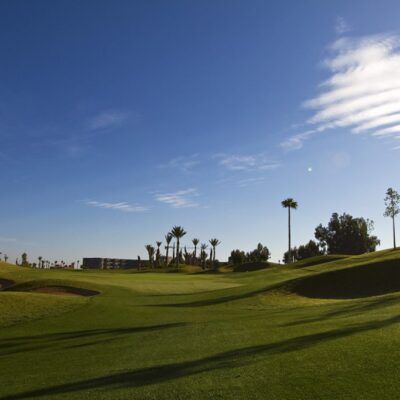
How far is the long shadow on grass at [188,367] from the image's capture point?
34.0 ft

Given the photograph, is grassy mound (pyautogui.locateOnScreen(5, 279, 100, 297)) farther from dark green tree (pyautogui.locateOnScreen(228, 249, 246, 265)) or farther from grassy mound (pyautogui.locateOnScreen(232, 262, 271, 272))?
dark green tree (pyautogui.locateOnScreen(228, 249, 246, 265))

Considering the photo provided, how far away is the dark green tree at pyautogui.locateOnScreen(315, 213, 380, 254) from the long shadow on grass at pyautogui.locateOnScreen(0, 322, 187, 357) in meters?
130

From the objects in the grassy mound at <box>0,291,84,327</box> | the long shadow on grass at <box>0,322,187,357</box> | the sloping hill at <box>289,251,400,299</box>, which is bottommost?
the long shadow on grass at <box>0,322,187,357</box>

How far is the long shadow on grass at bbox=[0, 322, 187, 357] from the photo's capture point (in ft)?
57.1

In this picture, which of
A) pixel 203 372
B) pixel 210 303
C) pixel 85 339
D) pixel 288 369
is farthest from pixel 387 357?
pixel 210 303

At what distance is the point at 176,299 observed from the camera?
3362 cm

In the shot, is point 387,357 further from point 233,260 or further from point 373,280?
point 233,260

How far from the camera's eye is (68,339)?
736 inches

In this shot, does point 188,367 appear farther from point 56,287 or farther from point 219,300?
point 56,287

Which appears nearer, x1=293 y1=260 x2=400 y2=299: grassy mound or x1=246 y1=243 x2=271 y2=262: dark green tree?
x1=293 y1=260 x2=400 y2=299: grassy mound

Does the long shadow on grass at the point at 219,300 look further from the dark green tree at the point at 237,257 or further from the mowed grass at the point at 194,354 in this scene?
the dark green tree at the point at 237,257

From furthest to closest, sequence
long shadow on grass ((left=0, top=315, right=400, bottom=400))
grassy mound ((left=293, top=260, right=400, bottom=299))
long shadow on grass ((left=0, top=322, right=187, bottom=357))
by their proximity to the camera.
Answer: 1. grassy mound ((left=293, top=260, right=400, bottom=299))
2. long shadow on grass ((left=0, top=322, right=187, bottom=357))
3. long shadow on grass ((left=0, top=315, right=400, bottom=400))

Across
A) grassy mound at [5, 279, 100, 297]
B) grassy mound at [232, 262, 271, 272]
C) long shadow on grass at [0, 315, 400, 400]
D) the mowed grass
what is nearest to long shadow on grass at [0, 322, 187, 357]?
the mowed grass

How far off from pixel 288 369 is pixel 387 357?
79.9 inches
